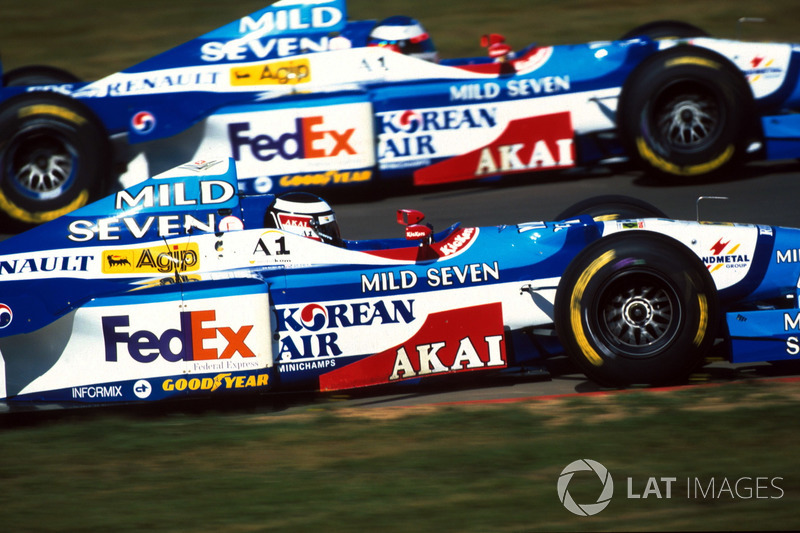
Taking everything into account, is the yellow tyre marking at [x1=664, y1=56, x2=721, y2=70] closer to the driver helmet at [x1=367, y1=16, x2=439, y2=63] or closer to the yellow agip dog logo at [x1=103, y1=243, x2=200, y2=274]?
the driver helmet at [x1=367, y1=16, x2=439, y2=63]

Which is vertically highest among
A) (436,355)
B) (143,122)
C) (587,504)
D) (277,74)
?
(277,74)

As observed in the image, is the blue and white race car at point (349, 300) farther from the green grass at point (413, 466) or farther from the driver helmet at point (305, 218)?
the green grass at point (413, 466)

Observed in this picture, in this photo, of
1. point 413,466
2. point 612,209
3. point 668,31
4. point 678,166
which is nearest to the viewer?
point 413,466

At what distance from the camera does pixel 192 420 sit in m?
5.75

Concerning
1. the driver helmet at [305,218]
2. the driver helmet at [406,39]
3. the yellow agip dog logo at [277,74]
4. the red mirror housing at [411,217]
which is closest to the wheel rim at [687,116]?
the driver helmet at [406,39]

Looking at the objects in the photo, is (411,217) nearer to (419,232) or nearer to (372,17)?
(419,232)

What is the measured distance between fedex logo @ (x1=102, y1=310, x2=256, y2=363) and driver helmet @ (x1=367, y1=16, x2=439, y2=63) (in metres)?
4.58

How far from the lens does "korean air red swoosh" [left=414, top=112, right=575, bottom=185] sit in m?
9.30

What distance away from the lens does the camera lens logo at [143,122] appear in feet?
30.1

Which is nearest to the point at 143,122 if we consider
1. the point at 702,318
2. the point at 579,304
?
the point at 579,304

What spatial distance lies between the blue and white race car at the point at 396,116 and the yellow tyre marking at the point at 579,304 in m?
3.80

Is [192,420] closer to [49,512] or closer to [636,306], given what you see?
[49,512]

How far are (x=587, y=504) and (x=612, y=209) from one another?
2574 mm

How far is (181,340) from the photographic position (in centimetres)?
571
